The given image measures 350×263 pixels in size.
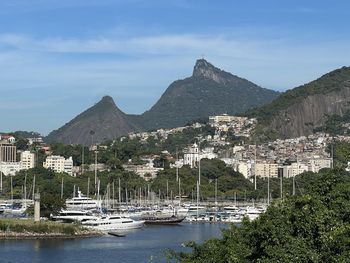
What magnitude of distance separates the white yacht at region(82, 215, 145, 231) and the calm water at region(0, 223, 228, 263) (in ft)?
3.66

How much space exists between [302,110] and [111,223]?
13520cm

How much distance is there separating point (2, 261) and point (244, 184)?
67.6 meters

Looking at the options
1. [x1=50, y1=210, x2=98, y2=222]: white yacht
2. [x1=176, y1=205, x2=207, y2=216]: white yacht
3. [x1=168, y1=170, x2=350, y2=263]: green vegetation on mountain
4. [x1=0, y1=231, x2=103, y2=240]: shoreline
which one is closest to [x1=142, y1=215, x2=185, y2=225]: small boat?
[x1=176, y1=205, x2=207, y2=216]: white yacht

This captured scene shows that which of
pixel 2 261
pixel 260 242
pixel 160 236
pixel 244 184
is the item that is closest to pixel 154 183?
pixel 244 184

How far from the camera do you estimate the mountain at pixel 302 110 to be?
178125mm

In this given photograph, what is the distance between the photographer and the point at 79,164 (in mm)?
119688

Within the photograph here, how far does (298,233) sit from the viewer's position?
44.8 ft

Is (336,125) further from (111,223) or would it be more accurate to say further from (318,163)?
(111,223)

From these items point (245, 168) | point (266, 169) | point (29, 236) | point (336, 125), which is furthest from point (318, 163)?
point (29, 236)

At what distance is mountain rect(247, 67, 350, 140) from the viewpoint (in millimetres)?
178125

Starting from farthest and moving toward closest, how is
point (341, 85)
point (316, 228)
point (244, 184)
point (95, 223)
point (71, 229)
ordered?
1. point (341, 85)
2. point (244, 184)
3. point (95, 223)
4. point (71, 229)
5. point (316, 228)

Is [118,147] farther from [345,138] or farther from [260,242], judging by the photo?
[260,242]

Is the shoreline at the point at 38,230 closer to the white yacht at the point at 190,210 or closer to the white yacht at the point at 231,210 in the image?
the white yacht at the point at 190,210

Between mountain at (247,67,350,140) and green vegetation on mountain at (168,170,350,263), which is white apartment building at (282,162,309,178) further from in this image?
green vegetation on mountain at (168,170,350,263)
